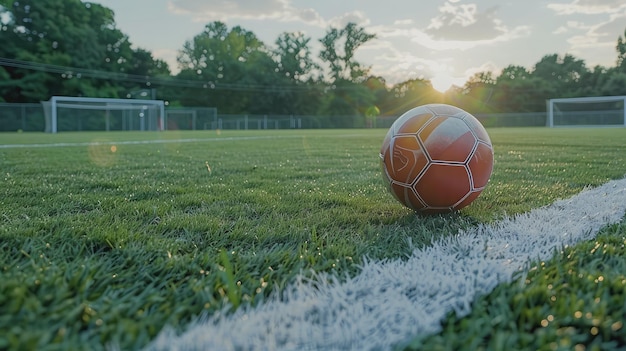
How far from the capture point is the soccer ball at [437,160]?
229 cm

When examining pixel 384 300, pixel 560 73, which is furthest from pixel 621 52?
pixel 384 300

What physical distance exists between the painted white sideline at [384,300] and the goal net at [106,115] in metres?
32.7

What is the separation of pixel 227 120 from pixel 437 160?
44.5 metres

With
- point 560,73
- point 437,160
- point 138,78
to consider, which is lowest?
point 437,160

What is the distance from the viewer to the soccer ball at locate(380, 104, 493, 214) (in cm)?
229

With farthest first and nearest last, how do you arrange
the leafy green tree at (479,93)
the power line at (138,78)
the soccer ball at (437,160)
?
1. the leafy green tree at (479,93)
2. the power line at (138,78)
3. the soccer ball at (437,160)

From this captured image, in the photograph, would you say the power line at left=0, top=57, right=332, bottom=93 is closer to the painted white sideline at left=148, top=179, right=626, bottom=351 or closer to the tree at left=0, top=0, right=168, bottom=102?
the tree at left=0, top=0, right=168, bottom=102

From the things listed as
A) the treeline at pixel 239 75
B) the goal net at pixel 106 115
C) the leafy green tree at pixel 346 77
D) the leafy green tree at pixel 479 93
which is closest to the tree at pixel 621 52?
the treeline at pixel 239 75

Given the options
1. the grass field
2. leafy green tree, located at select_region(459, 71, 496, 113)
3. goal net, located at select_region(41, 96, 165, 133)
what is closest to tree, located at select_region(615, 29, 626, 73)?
leafy green tree, located at select_region(459, 71, 496, 113)

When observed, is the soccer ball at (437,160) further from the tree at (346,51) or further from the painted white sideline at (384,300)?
the tree at (346,51)

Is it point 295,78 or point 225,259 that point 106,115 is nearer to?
point 295,78

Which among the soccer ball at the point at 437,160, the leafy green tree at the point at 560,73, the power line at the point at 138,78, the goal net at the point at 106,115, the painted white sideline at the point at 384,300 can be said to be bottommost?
the painted white sideline at the point at 384,300

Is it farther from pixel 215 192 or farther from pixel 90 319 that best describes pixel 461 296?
pixel 215 192

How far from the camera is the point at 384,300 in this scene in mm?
1283
